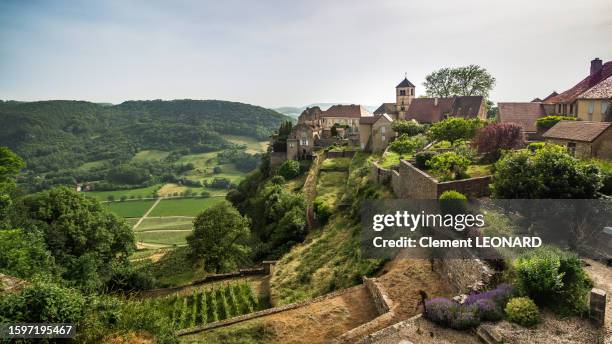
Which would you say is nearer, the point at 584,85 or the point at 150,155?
the point at 584,85

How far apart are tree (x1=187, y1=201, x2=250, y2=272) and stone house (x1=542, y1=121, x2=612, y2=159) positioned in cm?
2528

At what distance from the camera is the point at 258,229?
4162 cm

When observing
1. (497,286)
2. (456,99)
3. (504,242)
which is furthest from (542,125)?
(497,286)

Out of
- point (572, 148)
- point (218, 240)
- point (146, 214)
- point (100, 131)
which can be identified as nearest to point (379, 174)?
point (572, 148)

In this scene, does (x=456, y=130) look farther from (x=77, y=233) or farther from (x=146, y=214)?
(x=146, y=214)

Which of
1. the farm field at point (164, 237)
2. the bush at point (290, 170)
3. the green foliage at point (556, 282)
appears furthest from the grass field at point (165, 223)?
the green foliage at point (556, 282)

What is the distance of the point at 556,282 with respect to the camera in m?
10.2

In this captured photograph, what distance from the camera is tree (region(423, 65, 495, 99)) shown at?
6356cm

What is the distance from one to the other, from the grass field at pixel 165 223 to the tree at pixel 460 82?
172 ft

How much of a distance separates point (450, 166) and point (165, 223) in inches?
2546

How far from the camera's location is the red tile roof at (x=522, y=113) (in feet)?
124

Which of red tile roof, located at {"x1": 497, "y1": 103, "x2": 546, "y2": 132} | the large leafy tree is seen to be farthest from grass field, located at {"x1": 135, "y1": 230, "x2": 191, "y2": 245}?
red tile roof, located at {"x1": 497, "y1": 103, "x2": 546, "y2": 132}

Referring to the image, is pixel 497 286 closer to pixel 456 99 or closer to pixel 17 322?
pixel 17 322

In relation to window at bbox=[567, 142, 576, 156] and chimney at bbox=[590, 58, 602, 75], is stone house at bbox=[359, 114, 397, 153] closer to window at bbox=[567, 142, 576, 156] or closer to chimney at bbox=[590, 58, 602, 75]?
window at bbox=[567, 142, 576, 156]
